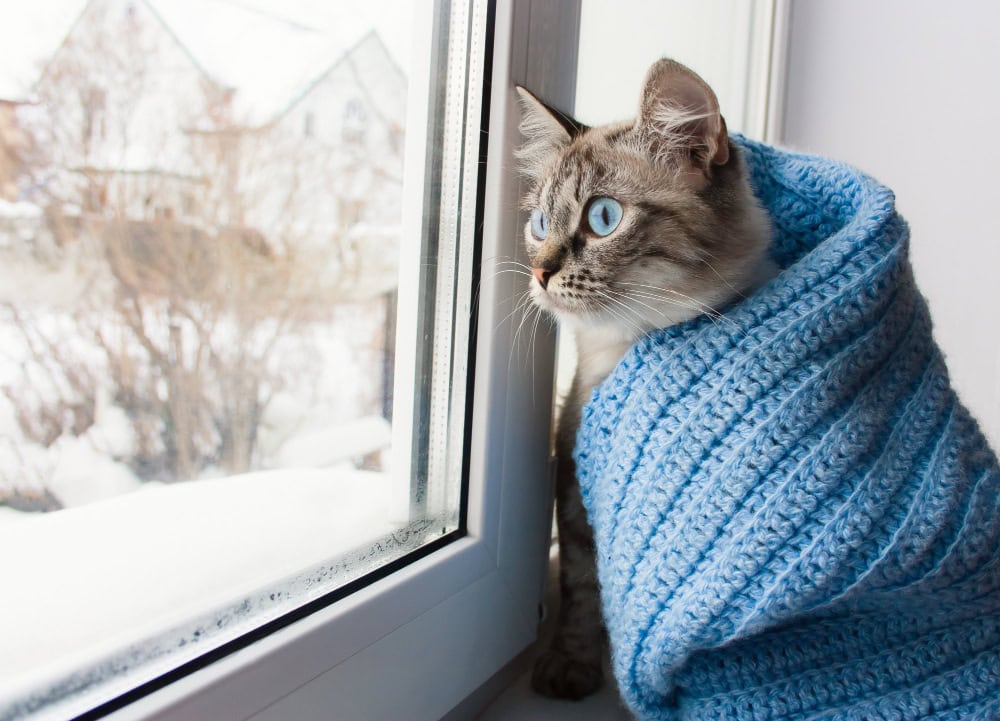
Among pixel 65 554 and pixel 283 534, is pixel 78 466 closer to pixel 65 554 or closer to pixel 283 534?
pixel 65 554

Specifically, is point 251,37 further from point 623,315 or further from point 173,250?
point 623,315

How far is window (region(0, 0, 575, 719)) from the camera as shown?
1.56 ft

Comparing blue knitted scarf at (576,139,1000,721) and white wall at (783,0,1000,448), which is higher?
white wall at (783,0,1000,448)

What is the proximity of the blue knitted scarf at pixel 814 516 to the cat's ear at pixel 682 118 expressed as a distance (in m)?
0.17

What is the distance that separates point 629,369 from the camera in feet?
2.34

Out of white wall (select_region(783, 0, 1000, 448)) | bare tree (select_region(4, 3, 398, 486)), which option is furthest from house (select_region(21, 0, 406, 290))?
white wall (select_region(783, 0, 1000, 448))

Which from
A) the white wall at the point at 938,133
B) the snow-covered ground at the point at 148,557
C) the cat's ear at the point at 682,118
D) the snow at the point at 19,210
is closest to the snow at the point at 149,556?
the snow-covered ground at the point at 148,557

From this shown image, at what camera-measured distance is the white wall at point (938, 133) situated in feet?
4.29

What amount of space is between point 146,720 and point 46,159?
364 millimetres

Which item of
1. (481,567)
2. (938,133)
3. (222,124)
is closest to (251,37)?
(222,124)

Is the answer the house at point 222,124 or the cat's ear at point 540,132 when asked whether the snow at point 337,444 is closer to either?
the house at point 222,124

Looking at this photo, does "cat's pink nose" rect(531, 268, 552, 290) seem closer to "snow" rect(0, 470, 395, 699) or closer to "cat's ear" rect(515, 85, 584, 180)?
"cat's ear" rect(515, 85, 584, 180)

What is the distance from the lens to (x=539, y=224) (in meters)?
0.82

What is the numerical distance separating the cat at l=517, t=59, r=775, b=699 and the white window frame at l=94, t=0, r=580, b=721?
5 centimetres
